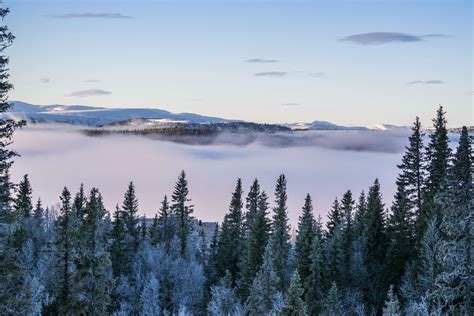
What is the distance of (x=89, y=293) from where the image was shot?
3462 centimetres

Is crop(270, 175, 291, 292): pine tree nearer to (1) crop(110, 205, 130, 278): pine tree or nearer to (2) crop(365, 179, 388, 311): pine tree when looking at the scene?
(2) crop(365, 179, 388, 311): pine tree

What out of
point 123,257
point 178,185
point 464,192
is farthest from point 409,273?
point 178,185

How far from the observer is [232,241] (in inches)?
3054

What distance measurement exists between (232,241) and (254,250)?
10701 millimetres

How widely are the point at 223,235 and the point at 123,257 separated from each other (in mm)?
15475

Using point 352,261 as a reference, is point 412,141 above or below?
above

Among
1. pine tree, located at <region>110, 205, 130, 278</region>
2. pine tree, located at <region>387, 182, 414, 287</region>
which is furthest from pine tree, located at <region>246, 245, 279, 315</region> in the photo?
pine tree, located at <region>110, 205, 130, 278</region>

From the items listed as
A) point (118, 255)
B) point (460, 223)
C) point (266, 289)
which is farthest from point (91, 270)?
point (118, 255)

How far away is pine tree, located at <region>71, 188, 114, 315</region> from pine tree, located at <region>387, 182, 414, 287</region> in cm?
2819

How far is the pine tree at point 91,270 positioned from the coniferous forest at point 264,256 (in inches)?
2.3

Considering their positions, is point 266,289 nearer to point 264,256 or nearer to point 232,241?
point 264,256

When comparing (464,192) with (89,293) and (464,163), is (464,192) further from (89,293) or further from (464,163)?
(89,293)

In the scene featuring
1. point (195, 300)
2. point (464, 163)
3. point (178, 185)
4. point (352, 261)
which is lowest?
point (195, 300)

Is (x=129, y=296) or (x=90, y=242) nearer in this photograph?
(x=90, y=242)
